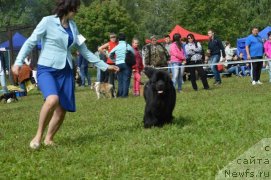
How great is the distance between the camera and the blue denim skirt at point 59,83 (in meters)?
6.62

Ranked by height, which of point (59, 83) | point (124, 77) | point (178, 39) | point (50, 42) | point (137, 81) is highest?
point (50, 42)

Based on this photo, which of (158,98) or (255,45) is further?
(255,45)

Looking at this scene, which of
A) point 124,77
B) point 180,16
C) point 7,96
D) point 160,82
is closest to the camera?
point 160,82

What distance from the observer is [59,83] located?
680 cm

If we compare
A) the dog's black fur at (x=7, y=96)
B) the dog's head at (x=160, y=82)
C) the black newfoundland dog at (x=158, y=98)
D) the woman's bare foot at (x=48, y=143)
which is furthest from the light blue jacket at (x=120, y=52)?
the woman's bare foot at (x=48, y=143)

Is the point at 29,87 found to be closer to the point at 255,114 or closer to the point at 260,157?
the point at 255,114

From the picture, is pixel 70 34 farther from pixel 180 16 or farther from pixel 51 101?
pixel 180 16

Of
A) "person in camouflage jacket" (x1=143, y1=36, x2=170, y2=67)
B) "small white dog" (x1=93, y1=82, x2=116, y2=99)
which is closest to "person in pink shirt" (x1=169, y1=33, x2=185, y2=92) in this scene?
"person in camouflage jacket" (x1=143, y1=36, x2=170, y2=67)

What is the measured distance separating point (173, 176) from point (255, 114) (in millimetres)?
4266

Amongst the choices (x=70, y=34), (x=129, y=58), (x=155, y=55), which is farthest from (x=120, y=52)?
(x=70, y=34)

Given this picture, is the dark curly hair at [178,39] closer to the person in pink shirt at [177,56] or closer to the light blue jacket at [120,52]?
the person in pink shirt at [177,56]

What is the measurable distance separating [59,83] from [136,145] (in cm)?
128

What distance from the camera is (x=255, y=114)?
29.1 feet

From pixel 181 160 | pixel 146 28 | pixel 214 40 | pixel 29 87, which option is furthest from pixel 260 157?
pixel 146 28
